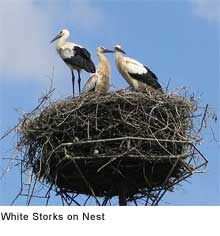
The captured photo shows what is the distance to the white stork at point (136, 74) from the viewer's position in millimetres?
10242

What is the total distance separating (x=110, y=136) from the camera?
8586mm

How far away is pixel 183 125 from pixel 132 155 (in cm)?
65

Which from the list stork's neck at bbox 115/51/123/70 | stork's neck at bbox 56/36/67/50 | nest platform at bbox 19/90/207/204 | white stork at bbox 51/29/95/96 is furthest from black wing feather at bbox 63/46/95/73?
nest platform at bbox 19/90/207/204

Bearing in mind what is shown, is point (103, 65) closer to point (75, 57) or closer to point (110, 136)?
point (75, 57)

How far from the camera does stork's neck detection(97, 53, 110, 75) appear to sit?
35.0 ft

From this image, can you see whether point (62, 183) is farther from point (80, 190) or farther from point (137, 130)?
point (137, 130)

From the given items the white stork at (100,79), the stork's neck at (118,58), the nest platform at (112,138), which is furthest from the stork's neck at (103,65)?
the nest platform at (112,138)

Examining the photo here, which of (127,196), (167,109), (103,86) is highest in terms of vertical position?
(103,86)

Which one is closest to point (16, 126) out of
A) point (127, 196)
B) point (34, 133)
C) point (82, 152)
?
point (34, 133)

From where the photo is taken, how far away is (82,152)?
8648 millimetres

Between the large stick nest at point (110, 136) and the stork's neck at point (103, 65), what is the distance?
1824mm

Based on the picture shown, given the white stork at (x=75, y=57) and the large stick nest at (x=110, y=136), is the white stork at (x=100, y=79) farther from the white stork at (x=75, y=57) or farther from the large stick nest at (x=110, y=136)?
the large stick nest at (x=110, y=136)

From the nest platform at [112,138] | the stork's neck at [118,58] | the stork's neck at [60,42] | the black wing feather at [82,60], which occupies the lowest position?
the nest platform at [112,138]

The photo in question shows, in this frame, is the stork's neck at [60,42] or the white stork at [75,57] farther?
the stork's neck at [60,42]
